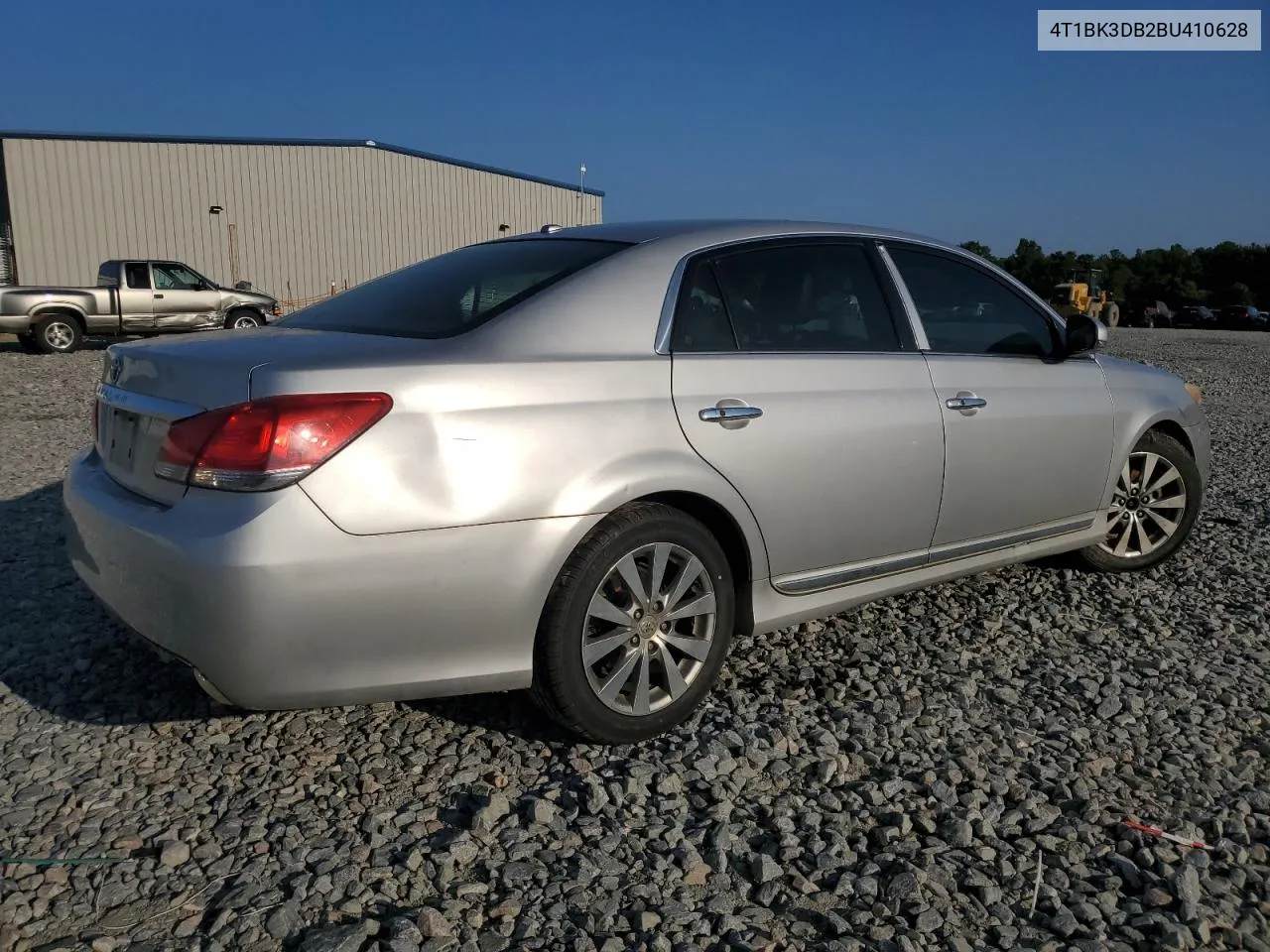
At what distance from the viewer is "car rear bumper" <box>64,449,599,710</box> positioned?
2514 mm

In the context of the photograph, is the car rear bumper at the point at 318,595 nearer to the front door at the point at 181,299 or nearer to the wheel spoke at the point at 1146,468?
the wheel spoke at the point at 1146,468

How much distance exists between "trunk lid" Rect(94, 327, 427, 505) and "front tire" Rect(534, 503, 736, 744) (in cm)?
78

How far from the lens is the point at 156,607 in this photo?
8.83 ft

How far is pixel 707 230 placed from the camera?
3.53 meters

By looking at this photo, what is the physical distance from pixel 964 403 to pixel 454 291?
1.87 meters

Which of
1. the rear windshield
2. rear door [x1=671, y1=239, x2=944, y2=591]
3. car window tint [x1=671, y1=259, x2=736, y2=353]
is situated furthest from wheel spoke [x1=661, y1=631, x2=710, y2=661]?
the rear windshield

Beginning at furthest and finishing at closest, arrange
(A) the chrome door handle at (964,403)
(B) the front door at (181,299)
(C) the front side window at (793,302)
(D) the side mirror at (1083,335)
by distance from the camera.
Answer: (B) the front door at (181,299), (D) the side mirror at (1083,335), (A) the chrome door handle at (964,403), (C) the front side window at (793,302)

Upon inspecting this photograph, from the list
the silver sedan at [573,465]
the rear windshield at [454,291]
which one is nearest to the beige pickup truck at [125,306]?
the rear windshield at [454,291]

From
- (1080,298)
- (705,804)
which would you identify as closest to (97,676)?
(705,804)

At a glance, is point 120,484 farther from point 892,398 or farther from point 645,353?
point 892,398

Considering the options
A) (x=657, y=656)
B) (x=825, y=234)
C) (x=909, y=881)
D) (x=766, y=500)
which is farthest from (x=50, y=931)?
(x=825, y=234)

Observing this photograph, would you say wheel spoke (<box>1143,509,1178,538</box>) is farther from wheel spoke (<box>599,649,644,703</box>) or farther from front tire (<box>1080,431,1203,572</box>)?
wheel spoke (<box>599,649,644,703</box>)

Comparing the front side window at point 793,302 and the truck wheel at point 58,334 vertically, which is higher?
the truck wheel at point 58,334

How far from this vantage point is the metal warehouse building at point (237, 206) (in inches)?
1065
